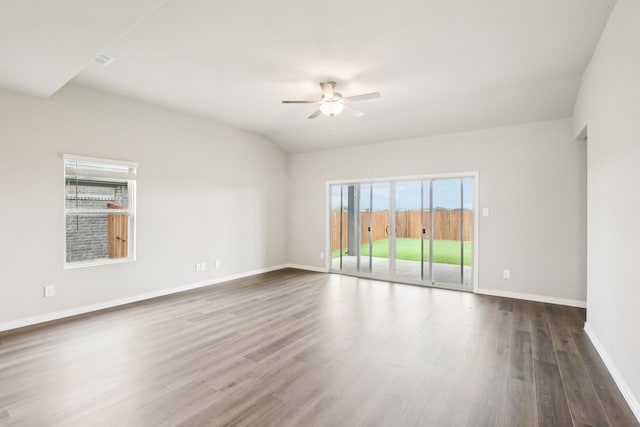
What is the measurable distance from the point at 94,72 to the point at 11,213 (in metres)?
1.87

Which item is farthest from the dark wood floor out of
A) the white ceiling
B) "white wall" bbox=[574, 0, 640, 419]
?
the white ceiling

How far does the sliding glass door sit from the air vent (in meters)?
4.45

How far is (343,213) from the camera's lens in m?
6.73

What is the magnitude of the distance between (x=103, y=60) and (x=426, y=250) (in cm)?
545

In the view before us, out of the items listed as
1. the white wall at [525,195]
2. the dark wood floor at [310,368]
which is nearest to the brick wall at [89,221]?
the dark wood floor at [310,368]

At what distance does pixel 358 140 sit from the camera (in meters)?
6.16

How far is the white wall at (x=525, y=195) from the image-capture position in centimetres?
442

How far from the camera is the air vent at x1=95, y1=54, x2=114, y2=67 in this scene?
10.7 ft

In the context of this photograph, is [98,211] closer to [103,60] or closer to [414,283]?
[103,60]

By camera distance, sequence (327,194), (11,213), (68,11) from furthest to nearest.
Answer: (327,194) → (11,213) → (68,11)

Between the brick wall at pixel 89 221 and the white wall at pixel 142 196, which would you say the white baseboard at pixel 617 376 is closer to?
the white wall at pixel 142 196

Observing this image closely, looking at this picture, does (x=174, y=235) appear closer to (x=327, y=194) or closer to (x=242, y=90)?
(x=242, y=90)

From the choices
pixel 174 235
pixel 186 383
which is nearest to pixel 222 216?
pixel 174 235

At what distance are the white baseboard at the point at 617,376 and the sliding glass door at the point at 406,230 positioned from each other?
2.23 meters
